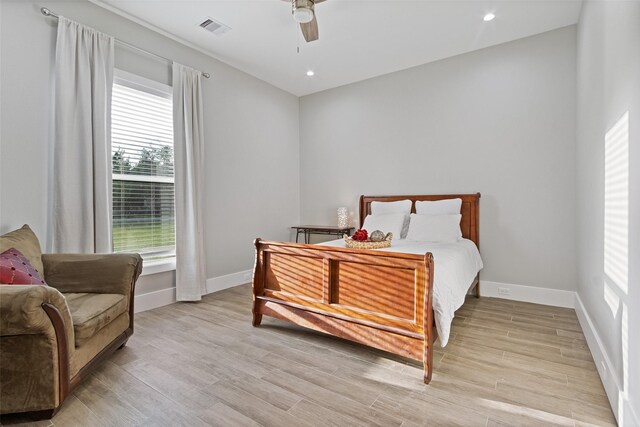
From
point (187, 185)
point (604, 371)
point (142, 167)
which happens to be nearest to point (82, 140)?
point (142, 167)

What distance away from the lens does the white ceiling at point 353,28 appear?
3045mm

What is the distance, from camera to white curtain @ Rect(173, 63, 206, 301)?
143 inches

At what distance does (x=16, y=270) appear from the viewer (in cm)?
185

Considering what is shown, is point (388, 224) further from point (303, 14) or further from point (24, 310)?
point (24, 310)

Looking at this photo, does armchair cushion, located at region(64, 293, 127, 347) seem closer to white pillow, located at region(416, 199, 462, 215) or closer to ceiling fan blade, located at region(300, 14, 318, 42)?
ceiling fan blade, located at region(300, 14, 318, 42)

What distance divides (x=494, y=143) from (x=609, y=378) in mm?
2743

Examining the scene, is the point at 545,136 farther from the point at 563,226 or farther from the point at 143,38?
the point at 143,38

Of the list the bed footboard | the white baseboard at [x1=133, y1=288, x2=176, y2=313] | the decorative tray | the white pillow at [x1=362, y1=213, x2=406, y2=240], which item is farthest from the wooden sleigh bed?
the white pillow at [x1=362, y1=213, x2=406, y2=240]

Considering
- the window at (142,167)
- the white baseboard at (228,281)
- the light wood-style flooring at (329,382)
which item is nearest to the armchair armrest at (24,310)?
the light wood-style flooring at (329,382)

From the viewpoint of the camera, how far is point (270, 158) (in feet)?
16.6

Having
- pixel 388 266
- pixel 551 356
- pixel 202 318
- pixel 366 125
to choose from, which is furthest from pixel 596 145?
pixel 202 318

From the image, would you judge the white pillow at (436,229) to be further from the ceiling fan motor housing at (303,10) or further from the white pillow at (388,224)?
the ceiling fan motor housing at (303,10)

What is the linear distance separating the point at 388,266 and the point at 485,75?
3.06m

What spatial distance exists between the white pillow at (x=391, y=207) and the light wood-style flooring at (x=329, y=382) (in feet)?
5.70
